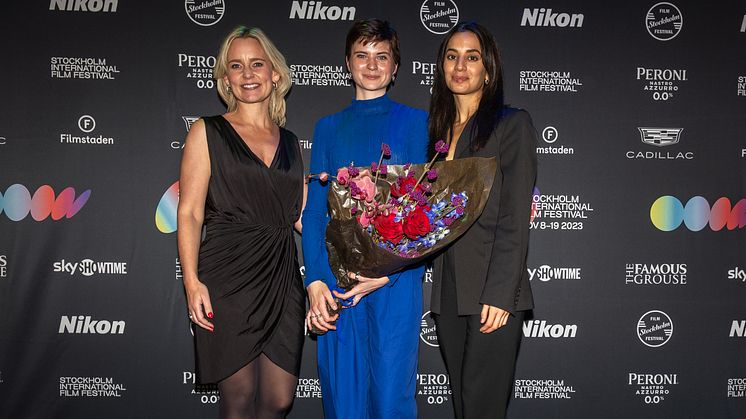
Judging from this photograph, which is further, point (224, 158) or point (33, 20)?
point (33, 20)

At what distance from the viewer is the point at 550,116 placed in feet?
11.7

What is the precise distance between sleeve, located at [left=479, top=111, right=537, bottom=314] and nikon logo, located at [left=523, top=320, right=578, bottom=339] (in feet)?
5.47

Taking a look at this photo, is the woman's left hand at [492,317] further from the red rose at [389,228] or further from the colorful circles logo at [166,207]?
the colorful circles logo at [166,207]

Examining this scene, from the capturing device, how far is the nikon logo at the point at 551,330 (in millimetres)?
3598

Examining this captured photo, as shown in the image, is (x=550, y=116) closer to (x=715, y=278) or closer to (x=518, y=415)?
(x=715, y=278)

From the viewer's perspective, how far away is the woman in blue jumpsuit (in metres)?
2.34

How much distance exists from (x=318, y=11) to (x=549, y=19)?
56.0 inches

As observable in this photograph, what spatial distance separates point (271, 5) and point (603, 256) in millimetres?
2545

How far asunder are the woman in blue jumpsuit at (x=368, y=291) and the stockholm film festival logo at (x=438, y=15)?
111cm

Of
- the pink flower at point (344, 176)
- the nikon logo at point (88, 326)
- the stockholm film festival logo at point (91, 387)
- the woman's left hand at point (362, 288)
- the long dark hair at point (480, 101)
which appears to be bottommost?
the stockholm film festival logo at point (91, 387)

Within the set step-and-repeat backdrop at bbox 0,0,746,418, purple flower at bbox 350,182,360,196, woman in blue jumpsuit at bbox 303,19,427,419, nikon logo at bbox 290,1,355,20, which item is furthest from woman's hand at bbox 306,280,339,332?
nikon logo at bbox 290,1,355,20

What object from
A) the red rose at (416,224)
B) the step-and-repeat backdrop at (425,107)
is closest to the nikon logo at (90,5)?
the step-and-repeat backdrop at (425,107)

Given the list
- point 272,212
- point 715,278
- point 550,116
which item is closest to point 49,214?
point 272,212

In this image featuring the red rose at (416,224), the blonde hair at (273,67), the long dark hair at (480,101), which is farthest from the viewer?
the blonde hair at (273,67)
